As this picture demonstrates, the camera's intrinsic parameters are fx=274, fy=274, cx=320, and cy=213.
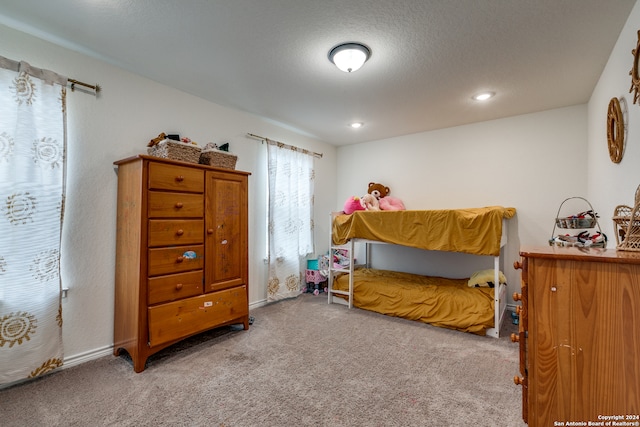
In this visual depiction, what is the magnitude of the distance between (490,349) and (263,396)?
6.20 ft

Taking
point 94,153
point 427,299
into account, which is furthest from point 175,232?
point 427,299

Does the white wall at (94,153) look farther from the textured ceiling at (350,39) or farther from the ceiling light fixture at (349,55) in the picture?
the ceiling light fixture at (349,55)

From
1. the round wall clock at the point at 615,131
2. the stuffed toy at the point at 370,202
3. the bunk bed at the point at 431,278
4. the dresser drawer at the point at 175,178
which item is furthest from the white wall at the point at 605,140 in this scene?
the dresser drawer at the point at 175,178

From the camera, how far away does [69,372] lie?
1926 millimetres

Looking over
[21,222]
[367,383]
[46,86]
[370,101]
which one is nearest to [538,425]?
[367,383]

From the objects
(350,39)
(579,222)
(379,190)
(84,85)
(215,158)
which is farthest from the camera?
(379,190)

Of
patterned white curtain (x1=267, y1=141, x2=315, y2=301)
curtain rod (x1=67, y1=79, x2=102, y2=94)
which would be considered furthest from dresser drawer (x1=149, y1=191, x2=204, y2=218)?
patterned white curtain (x1=267, y1=141, x2=315, y2=301)

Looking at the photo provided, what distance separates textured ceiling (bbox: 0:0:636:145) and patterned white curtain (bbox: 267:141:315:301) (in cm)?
96

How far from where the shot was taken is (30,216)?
5.89 feet

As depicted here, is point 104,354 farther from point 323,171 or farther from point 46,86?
point 323,171

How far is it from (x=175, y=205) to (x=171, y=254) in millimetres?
384

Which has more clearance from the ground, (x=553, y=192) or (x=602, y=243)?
(x=553, y=192)

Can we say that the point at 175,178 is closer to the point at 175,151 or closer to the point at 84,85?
the point at 175,151

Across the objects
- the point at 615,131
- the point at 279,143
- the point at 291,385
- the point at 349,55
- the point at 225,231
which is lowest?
the point at 291,385
